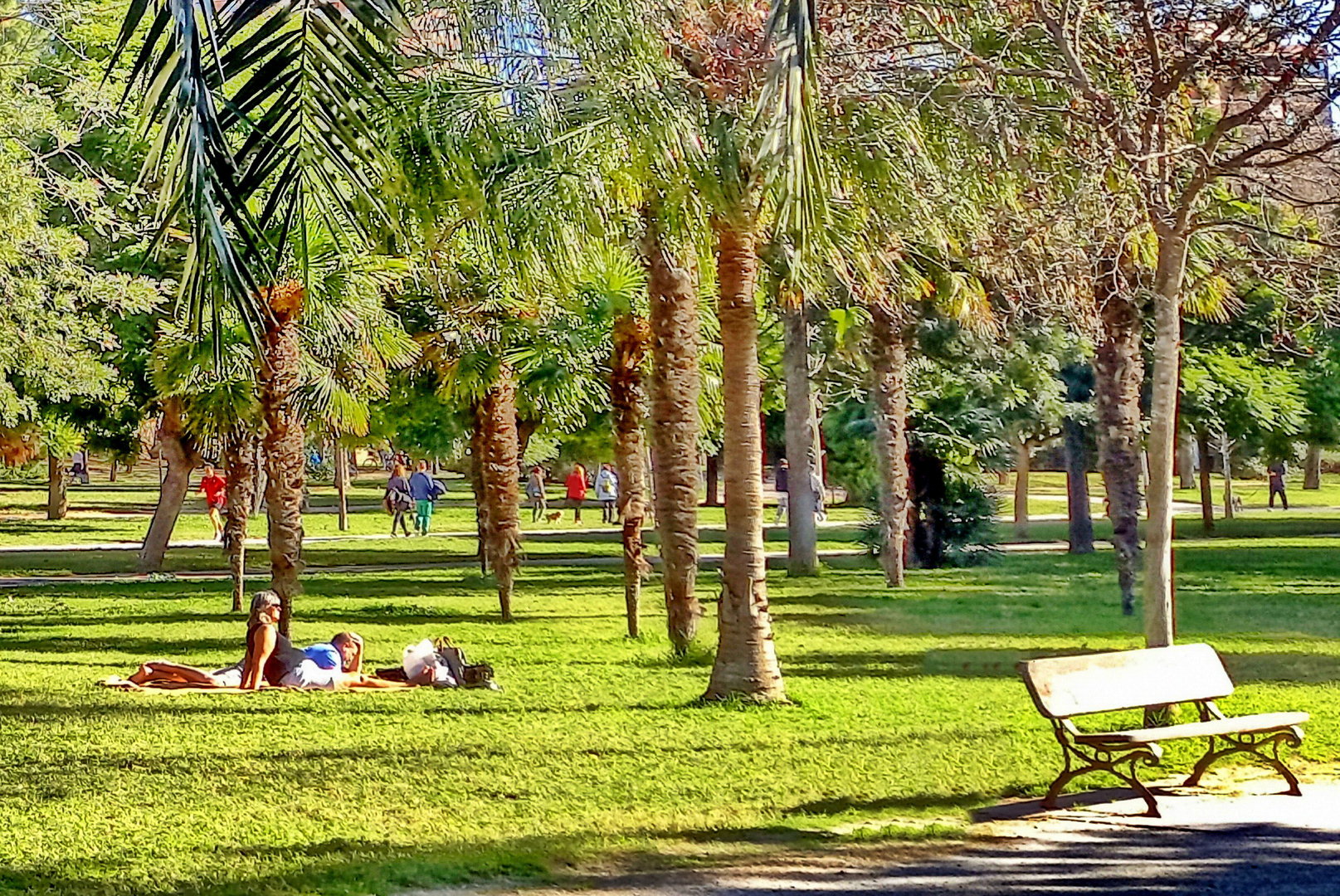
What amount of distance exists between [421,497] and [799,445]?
1671cm

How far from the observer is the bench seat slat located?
8.00 meters

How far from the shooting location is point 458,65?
37.4ft

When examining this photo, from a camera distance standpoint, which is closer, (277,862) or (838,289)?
(277,862)

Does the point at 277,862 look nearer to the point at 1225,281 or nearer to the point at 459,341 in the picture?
the point at 1225,281

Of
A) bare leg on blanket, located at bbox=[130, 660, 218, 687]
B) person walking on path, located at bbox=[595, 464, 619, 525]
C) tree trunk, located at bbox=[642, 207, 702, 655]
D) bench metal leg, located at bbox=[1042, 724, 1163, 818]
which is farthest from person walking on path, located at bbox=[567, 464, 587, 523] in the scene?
bench metal leg, located at bbox=[1042, 724, 1163, 818]

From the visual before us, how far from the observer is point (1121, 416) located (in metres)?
19.0

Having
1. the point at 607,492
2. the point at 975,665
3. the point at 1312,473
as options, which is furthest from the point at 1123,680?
the point at 1312,473

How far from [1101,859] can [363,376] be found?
44.3ft

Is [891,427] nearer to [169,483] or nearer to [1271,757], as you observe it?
[169,483]

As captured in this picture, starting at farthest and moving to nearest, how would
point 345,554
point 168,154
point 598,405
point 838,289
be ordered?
point 345,554 < point 598,405 < point 838,289 < point 168,154

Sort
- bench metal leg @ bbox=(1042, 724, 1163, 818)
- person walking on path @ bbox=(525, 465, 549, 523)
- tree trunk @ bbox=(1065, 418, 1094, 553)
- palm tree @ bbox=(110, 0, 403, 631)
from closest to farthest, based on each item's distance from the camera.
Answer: palm tree @ bbox=(110, 0, 403, 631) → bench metal leg @ bbox=(1042, 724, 1163, 818) → tree trunk @ bbox=(1065, 418, 1094, 553) → person walking on path @ bbox=(525, 465, 549, 523)

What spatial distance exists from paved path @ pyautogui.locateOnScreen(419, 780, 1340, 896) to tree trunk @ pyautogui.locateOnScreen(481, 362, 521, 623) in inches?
460

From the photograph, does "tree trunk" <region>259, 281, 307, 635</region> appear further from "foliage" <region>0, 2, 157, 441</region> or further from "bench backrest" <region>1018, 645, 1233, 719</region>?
"bench backrest" <region>1018, 645, 1233, 719</region>

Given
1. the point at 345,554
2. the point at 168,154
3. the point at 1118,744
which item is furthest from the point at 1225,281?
the point at 345,554
